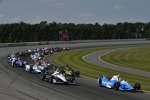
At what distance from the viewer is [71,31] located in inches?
5330

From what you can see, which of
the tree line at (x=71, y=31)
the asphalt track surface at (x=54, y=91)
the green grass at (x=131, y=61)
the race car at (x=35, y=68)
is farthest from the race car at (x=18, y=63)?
the tree line at (x=71, y=31)

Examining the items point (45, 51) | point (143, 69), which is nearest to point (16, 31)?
point (45, 51)

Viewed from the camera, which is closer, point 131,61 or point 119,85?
point 119,85

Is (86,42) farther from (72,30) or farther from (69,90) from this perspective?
(69,90)

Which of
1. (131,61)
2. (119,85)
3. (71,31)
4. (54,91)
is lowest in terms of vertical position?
(131,61)

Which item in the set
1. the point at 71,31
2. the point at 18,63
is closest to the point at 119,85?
the point at 18,63

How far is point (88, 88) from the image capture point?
27.6 m

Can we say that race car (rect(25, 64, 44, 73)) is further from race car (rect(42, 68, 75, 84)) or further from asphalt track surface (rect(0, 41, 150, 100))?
race car (rect(42, 68, 75, 84))

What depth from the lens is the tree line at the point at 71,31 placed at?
407ft

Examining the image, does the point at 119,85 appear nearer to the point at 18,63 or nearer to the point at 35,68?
the point at 35,68

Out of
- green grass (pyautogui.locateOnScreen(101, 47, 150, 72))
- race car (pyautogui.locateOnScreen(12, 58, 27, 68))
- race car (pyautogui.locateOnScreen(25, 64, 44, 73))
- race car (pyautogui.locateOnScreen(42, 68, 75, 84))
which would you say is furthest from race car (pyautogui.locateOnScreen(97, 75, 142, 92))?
race car (pyautogui.locateOnScreen(12, 58, 27, 68))

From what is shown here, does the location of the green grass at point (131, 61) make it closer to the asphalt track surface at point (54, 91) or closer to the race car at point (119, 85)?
the race car at point (119, 85)

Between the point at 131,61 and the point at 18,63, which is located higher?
the point at 18,63

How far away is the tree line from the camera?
124094 mm
